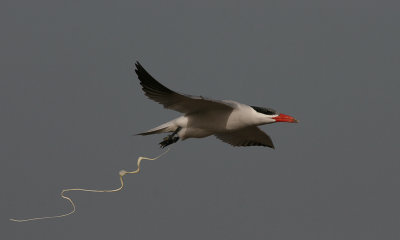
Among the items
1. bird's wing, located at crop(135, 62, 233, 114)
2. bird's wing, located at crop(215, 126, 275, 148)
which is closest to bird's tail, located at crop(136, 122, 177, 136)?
bird's wing, located at crop(135, 62, 233, 114)

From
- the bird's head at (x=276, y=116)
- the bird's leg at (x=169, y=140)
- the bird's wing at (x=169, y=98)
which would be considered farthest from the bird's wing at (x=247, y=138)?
the bird's wing at (x=169, y=98)

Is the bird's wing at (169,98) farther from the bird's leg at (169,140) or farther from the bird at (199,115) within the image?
the bird's leg at (169,140)

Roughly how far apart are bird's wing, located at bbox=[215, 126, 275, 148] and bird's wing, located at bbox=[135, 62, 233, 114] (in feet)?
9.43

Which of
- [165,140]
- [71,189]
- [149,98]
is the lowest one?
[71,189]

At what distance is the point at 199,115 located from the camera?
12.8 meters

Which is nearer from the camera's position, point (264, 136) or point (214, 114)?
point (214, 114)

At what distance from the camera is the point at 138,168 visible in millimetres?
12273

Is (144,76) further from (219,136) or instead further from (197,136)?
(219,136)

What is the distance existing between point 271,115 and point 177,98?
6.66ft

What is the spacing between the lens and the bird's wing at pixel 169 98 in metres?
11.9

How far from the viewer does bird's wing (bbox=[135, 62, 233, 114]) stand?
39.1 feet

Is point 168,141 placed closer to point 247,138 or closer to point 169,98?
point 169,98

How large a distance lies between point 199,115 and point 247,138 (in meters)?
3.00

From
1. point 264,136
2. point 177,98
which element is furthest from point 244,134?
point 177,98
